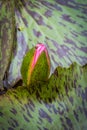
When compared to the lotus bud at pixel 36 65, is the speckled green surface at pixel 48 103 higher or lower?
lower

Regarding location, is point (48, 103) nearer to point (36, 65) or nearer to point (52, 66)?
point (36, 65)

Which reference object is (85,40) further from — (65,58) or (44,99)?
(44,99)

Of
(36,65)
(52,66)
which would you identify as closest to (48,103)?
(36,65)

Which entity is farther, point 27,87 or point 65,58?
point 65,58

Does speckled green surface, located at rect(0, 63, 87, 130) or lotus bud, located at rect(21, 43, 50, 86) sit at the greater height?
lotus bud, located at rect(21, 43, 50, 86)

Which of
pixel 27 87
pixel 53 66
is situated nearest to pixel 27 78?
pixel 27 87

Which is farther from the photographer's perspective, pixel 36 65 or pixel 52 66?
pixel 52 66
